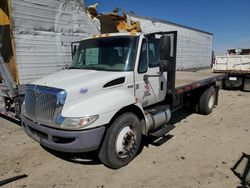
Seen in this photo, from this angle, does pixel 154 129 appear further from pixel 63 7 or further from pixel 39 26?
pixel 63 7

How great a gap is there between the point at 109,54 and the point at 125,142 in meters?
1.76

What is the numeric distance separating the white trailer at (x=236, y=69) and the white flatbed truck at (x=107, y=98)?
8.79 m

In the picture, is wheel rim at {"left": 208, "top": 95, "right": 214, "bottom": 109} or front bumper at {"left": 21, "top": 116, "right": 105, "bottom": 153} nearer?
front bumper at {"left": 21, "top": 116, "right": 105, "bottom": 153}

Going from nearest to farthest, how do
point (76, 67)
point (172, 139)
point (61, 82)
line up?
point (61, 82)
point (76, 67)
point (172, 139)

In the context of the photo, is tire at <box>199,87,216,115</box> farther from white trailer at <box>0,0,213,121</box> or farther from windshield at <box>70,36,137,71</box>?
white trailer at <box>0,0,213,121</box>

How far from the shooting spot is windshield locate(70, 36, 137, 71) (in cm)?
477

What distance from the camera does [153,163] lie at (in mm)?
4680

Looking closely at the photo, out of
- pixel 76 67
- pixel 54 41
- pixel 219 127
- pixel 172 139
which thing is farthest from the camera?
pixel 54 41

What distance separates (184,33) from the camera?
18219 millimetres

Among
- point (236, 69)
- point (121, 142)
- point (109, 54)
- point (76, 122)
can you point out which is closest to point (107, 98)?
point (76, 122)

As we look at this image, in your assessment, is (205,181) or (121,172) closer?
(205,181)

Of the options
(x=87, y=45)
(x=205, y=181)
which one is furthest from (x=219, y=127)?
(x=87, y=45)

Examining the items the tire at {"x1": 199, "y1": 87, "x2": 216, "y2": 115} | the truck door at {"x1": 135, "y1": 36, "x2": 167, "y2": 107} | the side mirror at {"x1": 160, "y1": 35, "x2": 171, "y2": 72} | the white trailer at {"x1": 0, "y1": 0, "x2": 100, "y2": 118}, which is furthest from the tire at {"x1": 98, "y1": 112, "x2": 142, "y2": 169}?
the tire at {"x1": 199, "y1": 87, "x2": 216, "y2": 115}

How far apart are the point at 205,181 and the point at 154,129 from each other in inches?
67.2
